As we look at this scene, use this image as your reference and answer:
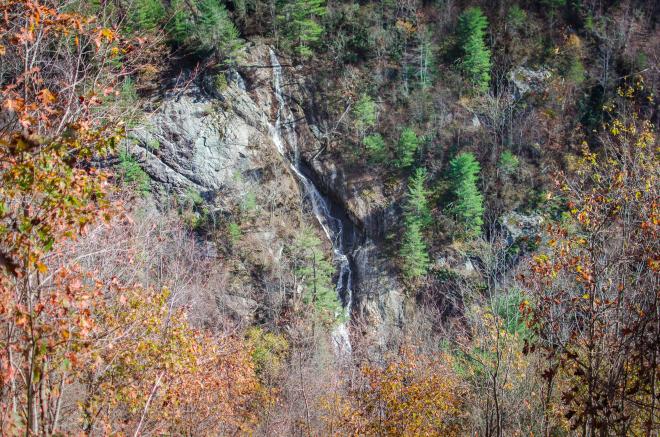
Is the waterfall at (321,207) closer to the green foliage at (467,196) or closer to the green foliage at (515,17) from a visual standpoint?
the green foliage at (467,196)

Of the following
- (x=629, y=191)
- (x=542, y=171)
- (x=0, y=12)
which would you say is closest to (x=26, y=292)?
(x=0, y=12)

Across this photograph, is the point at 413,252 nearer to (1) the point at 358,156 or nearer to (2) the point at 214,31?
(1) the point at 358,156

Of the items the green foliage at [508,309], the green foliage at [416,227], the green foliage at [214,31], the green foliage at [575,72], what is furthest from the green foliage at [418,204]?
the green foliage at [214,31]

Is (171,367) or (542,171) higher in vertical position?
(171,367)

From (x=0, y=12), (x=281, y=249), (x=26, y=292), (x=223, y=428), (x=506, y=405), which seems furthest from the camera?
(x=281, y=249)

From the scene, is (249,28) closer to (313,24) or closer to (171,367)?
(313,24)

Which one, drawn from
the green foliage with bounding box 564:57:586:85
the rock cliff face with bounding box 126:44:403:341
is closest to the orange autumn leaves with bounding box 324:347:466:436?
the rock cliff face with bounding box 126:44:403:341
